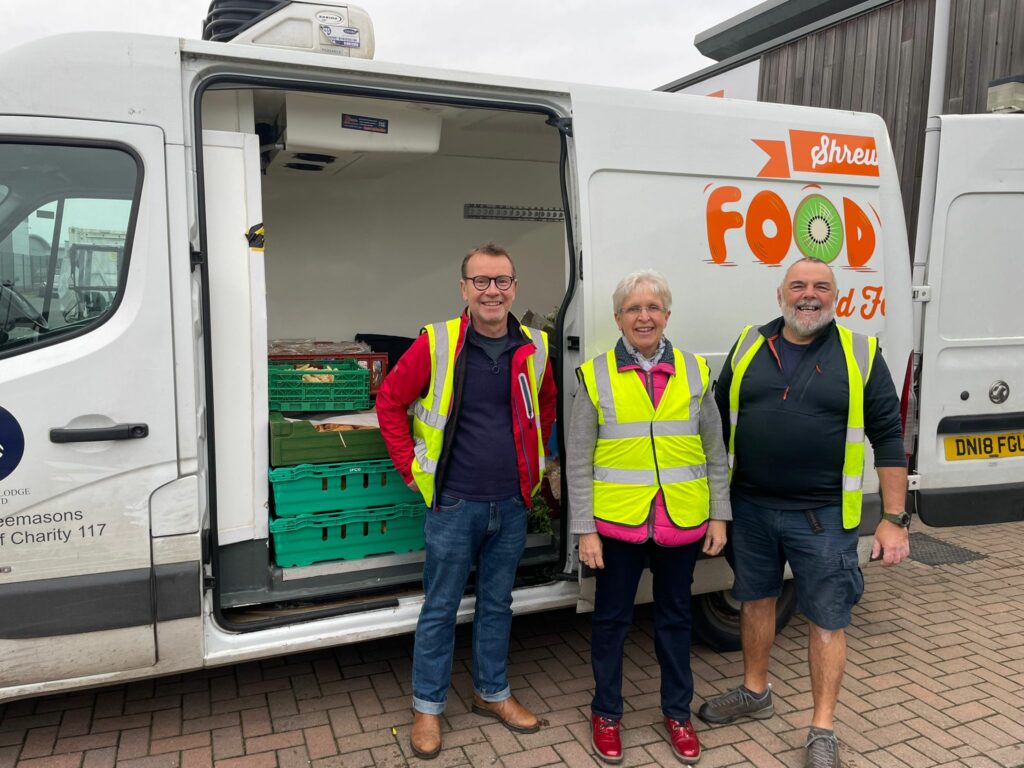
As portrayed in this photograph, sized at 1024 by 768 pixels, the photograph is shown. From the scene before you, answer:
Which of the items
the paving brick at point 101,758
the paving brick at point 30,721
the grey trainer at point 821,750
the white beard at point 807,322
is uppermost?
the white beard at point 807,322

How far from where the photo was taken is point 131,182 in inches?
103

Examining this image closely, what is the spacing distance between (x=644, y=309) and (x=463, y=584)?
1212 millimetres

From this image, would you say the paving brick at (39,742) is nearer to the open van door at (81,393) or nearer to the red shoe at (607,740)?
the open van door at (81,393)

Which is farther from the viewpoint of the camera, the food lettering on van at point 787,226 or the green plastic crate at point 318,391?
the green plastic crate at point 318,391

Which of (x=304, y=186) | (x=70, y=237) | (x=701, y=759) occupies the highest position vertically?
(x=304, y=186)

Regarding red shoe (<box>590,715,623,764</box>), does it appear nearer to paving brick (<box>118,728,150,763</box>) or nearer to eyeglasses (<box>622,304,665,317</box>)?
eyeglasses (<box>622,304,665,317</box>)

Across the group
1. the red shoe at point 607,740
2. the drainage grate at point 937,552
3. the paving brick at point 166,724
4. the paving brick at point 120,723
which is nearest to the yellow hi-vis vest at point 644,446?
the red shoe at point 607,740

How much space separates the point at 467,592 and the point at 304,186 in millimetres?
2816

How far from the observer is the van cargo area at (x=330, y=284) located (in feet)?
9.61

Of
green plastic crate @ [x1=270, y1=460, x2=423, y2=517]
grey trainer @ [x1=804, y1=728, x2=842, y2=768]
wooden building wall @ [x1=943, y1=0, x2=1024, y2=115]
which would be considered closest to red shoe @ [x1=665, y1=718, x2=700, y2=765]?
grey trainer @ [x1=804, y1=728, x2=842, y2=768]

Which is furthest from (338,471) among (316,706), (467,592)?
(316,706)

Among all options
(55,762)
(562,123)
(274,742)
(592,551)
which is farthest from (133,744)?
(562,123)

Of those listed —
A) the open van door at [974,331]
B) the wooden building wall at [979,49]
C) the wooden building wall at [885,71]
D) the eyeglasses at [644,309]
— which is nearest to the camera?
the eyeglasses at [644,309]

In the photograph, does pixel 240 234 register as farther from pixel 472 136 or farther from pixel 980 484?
pixel 980 484
